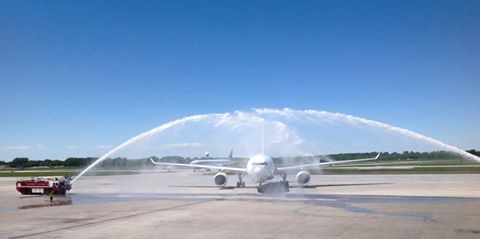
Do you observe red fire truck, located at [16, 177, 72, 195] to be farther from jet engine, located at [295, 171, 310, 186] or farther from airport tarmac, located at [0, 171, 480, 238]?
jet engine, located at [295, 171, 310, 186]

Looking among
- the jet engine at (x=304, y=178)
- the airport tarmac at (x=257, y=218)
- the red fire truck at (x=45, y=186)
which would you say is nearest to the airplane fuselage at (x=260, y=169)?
the jet engine at (x=304, y=178)

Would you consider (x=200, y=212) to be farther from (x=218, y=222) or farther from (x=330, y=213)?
(x=330, y=213)

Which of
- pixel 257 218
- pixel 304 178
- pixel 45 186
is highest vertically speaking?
pixel 304 178

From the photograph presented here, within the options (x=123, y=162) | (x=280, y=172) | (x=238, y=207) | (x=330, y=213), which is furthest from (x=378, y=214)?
(x=123, y=162)

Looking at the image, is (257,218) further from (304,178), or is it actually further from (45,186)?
(45,186)

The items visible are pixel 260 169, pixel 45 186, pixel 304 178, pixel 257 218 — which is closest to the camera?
pixel 257 218

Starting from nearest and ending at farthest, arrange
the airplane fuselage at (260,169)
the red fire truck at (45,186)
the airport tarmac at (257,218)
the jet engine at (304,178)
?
1. the airport tarmac at (257,218)
2. the red fire truck at (45,186)
3. the airplane fuselage at (260,169)
4. the jet engine at (304,178)

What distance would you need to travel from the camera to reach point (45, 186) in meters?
42.0

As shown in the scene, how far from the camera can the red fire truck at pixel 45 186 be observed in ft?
135

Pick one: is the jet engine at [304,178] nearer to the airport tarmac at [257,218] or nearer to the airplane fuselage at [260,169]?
the airplane fuselage at [260,169]

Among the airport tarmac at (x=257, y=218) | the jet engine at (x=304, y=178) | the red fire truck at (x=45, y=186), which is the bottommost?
the airport tarmac at (x=257, y=218)

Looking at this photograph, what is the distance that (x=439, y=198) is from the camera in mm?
31656

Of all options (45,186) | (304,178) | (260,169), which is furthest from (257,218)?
(45,186)

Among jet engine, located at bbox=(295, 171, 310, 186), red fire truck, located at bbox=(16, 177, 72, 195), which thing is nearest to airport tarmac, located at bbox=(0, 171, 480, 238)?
red fire truck, located at bbox=(16, 177, 72, 195)
